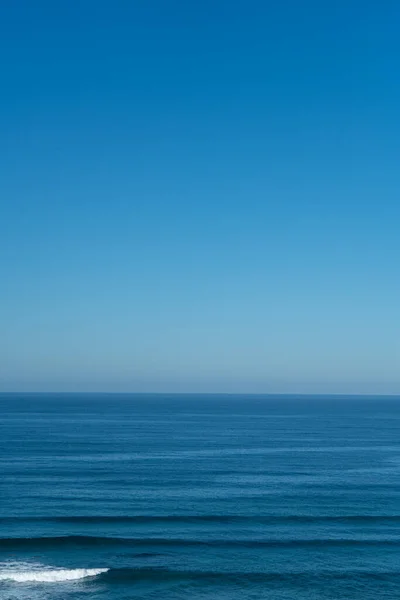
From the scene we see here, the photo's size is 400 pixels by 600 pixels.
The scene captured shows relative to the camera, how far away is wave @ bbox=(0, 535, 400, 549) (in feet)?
183

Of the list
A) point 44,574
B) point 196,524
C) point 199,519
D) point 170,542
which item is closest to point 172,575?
point 170,542

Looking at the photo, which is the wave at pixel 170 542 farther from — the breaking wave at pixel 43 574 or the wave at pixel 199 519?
the breaking wave at pixel 43 574

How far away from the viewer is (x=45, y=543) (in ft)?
183

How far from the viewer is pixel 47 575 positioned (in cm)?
4822

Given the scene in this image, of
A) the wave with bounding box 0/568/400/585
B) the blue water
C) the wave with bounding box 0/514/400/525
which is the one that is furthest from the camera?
the wave with bounding box 0/514/400/525

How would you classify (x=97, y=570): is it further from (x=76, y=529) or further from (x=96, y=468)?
(x=96, y=468)

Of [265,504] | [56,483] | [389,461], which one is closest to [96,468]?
[56,483]

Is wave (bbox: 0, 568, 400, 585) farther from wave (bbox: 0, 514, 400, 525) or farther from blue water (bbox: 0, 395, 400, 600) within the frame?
wave (bbox: 0, 514, 400, 525)

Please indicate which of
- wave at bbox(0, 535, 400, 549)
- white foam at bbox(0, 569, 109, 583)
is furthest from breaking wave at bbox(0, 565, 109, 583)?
wave at bbox(0, 535, 400, 549)

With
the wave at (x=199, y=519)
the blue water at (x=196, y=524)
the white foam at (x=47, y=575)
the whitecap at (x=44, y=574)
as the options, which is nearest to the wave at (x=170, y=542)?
the blue water at (x=196, y=524)

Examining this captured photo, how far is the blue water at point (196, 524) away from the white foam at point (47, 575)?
8cm

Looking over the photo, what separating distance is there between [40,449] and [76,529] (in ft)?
172

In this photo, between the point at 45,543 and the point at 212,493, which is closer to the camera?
the point at 45,543

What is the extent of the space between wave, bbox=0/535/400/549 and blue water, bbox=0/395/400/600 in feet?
0.59
